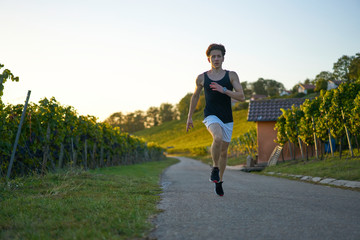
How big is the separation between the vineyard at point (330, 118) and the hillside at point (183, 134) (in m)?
43.3

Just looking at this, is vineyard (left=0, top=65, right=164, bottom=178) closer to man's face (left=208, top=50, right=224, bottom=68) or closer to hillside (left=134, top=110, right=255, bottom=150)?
man's face (left=208, top=50, right=224, bottom=68)

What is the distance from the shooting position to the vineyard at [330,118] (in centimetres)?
1368

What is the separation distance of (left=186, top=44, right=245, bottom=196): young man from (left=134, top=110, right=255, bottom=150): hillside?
185 feet

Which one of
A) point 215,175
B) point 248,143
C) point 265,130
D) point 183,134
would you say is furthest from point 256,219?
point 183,134

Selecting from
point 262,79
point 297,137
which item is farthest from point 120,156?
point 262,79

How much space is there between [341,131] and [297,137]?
4203 mm

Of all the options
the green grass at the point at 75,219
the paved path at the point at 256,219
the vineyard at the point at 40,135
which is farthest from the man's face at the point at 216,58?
the vineyard at the point at 40,135

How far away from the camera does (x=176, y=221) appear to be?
336 centimetres

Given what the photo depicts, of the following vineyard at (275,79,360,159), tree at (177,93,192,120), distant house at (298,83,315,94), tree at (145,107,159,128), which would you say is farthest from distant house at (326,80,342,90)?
tree at (145,107,159,128)

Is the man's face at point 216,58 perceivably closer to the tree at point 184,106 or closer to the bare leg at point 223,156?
the bare leg at point 223,156

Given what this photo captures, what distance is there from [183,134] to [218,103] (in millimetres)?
85641

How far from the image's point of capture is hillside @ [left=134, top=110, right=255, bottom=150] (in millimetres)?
71056

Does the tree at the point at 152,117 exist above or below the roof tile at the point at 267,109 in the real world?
above

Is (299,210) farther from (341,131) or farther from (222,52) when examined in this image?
(341,131)
